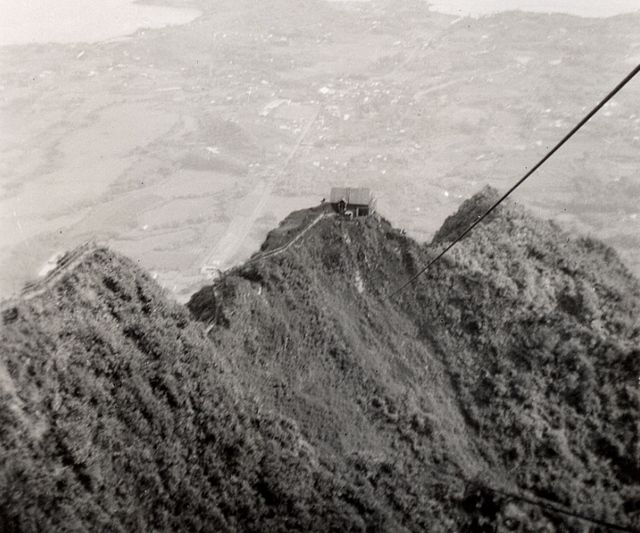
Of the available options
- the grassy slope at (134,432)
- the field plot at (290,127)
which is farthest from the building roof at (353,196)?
the field plot at (290,127)

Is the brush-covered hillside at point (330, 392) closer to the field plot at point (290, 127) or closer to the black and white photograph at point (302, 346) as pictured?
the black and white photograph at point (302, 346)

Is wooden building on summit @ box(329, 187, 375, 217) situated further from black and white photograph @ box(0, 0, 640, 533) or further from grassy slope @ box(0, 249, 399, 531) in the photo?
grassy slope @ box(0, 249, 399, 531)

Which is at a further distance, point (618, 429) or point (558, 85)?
point (558, 85)

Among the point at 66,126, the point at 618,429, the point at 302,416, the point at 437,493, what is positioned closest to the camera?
the point at 437,493

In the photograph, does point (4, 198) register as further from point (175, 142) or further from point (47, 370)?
point (47, 370)

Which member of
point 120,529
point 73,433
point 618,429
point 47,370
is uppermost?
point 47,370

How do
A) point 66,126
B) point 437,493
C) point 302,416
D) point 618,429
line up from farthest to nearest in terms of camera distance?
point 66,126, point 618,429, point 302,416, point 437,493

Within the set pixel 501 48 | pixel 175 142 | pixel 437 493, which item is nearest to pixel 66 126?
pixel 175 142
